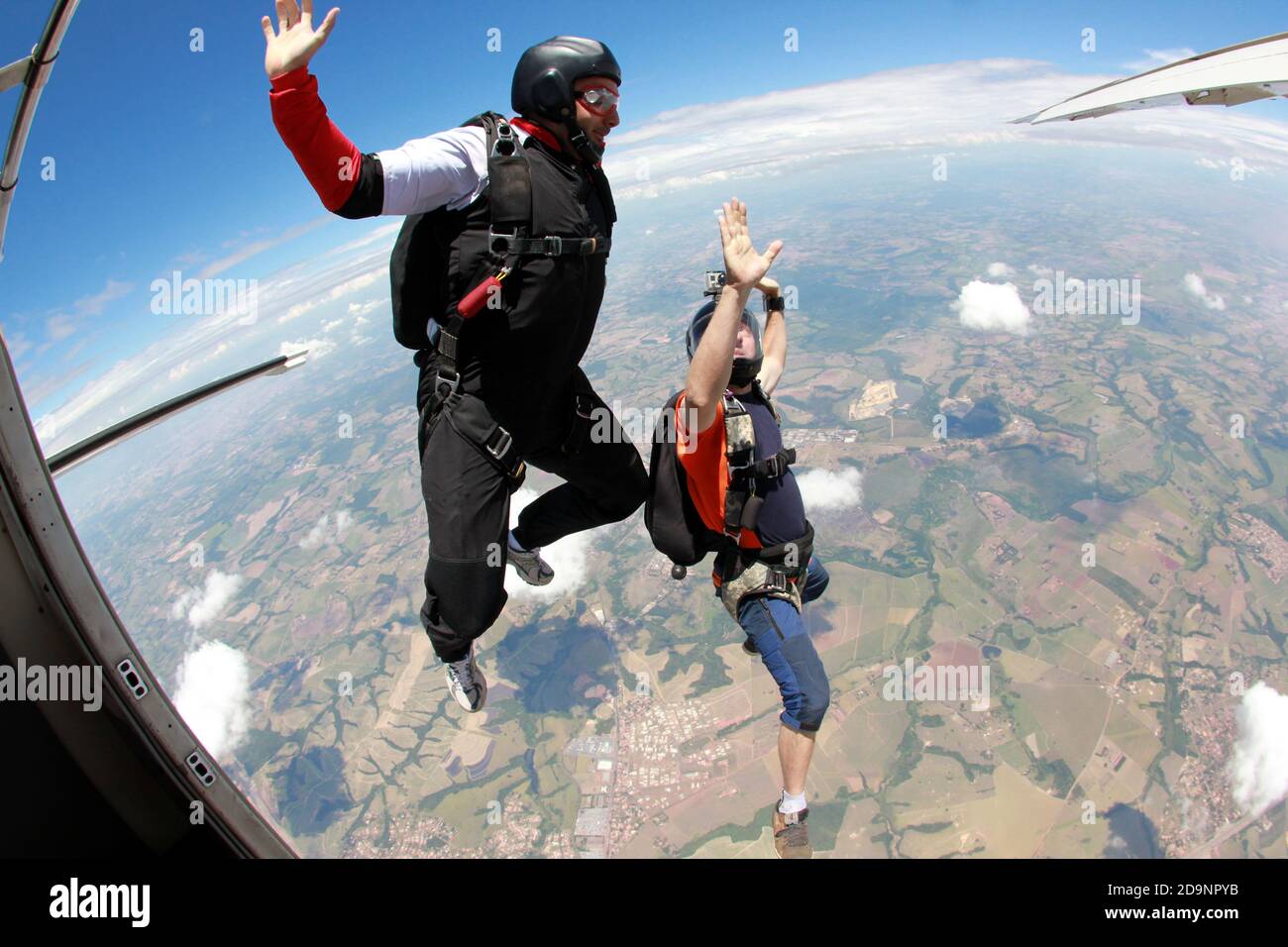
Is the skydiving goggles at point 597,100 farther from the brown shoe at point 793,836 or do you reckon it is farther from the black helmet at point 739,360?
the brown shoe at point 793,836

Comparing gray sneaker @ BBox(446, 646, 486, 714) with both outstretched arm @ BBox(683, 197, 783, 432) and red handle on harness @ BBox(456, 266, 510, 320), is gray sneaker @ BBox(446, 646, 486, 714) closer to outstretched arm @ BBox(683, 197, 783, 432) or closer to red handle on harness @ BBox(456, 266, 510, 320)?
red handle on harness @ BBox(456, 266, 510, 320)

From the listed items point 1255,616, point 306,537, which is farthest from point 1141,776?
point 306,537

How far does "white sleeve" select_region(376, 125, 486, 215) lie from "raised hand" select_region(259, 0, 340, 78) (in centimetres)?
29

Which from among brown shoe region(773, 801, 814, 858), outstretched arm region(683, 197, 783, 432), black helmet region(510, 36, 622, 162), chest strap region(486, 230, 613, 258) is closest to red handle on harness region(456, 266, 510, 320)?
chest strap region(486, 230, 613, 258)

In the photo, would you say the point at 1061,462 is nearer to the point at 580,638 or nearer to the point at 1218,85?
the point at 580,638

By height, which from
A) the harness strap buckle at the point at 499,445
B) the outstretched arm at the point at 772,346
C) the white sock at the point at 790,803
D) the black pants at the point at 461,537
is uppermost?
the outstretched arm at the point at 772,346

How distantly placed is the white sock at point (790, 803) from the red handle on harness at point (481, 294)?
8.31 feet

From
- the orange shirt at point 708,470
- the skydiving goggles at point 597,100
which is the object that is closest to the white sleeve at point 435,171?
the skydiving goggles at point 597,100

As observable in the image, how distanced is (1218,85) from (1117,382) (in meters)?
76.8

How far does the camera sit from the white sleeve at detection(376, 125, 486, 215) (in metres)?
1.68

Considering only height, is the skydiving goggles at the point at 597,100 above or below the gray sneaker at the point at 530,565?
above

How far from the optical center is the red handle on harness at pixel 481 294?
1876mm

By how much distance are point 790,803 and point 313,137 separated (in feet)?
10.3

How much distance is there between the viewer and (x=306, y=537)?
52.7 metres
